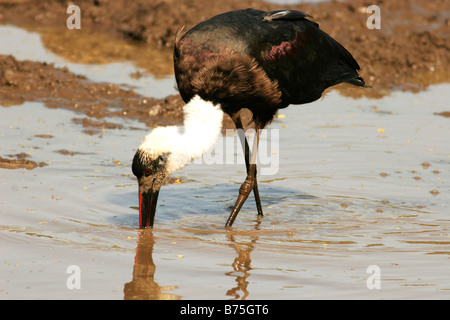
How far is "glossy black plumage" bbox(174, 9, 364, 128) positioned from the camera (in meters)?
5.76

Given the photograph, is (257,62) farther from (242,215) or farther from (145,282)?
(145,282)

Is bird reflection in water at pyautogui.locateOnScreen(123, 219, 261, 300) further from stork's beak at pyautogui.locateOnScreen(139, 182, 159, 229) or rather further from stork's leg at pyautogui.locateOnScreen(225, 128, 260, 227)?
stork's leg at pyautogui.locateOnScreen(225, 128, 260, 227)

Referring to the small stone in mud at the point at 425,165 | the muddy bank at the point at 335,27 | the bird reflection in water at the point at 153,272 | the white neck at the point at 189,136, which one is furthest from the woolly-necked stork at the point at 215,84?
the muddy bank at the point at 335,27

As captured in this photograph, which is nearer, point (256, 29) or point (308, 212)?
point (256, 29)

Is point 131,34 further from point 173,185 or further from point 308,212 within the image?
point 308,212

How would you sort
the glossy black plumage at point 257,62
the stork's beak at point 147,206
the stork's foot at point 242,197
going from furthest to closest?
the stork's foot at point 242,197
the stork's beak at point 147,206
the glossy black plumage at point 257,62

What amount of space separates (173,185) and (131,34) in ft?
22.2

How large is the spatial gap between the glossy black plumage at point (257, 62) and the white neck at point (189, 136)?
0.10 metres

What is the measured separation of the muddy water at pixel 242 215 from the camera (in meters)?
4.89

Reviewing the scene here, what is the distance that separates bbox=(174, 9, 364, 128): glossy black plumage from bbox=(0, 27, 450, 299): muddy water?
3.26 ft

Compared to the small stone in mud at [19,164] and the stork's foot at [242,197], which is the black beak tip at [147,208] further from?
the small stone in mud at [19,164]
